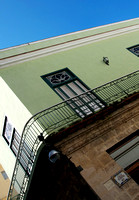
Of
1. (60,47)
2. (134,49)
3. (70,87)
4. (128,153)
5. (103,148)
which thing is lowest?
(128,153)

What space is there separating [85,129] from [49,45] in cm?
572

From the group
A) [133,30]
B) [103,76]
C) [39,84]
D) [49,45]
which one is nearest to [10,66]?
[39,84]

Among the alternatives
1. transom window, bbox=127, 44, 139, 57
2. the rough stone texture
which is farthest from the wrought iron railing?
transom window, bbox=127, 44, 139, 57

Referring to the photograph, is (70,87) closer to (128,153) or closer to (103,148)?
(103,148)

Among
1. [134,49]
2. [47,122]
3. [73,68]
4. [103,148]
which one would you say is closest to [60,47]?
[73,68]

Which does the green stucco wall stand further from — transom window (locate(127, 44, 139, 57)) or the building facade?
transom window (locate(127, 44, 139, 57))

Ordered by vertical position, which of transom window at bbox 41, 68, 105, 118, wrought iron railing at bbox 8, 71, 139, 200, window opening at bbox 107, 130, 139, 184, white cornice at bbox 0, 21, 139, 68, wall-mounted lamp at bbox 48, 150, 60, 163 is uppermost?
white cornice at bbox 0, 21, 139, 68

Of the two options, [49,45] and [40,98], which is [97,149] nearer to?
[40,98]

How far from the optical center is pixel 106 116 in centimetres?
640

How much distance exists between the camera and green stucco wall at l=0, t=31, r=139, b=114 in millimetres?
7483

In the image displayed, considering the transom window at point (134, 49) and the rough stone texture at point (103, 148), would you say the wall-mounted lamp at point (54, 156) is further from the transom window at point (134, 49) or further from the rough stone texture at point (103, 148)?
the transom window at point (134, 49)

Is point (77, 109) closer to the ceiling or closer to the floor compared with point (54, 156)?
closer to the ceiling

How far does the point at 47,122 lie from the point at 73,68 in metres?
3.64

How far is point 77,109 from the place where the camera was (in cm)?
717
